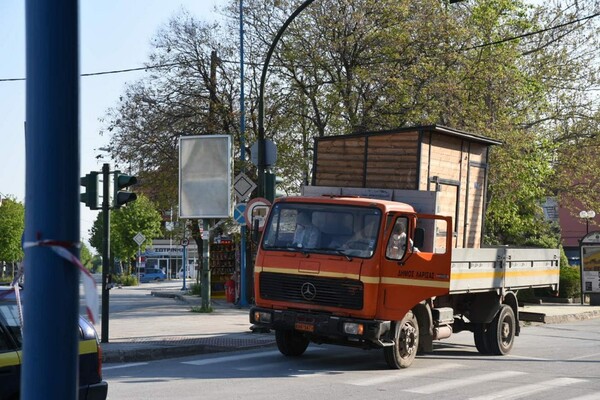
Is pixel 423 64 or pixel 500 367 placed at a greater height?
pixel 423 64

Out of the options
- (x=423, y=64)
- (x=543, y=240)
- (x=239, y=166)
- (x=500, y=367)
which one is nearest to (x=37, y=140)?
(x=500, y=367)

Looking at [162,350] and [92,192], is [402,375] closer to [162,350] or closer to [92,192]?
[162,350]

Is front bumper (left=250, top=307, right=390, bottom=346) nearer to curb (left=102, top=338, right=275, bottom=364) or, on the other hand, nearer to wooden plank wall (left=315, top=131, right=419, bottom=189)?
curb (left=102, top=338, right=275, bottom=364)

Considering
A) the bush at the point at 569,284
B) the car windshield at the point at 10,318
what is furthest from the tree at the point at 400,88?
the car windshield at the point at 10,318

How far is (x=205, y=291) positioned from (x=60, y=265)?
23.1 meters

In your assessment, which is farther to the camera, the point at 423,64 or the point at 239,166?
the point at 239,166

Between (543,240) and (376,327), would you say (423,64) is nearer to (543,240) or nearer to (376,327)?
(543,240)

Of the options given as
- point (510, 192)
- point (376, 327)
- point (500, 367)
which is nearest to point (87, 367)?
point (376, 327)

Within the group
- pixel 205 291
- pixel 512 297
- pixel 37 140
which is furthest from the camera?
pixel 205 291

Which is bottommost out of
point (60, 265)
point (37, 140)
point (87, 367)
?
point (87, 367)

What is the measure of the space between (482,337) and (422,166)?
3.19 m

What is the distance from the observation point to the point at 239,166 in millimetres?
30672

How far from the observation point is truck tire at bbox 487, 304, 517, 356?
52.1 ft

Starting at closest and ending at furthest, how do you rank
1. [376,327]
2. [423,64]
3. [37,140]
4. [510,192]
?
[37,140]
[376,327]
[423,64]
[510,192]
